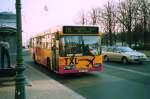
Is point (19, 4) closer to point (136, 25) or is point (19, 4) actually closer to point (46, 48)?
point (46, 48)

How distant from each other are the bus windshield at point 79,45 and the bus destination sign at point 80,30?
277 mm

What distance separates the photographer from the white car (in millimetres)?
28312

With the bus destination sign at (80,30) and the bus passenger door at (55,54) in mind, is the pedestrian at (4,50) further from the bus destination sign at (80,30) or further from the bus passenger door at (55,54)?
the bus destination sign at (80,30)

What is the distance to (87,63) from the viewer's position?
18.1m

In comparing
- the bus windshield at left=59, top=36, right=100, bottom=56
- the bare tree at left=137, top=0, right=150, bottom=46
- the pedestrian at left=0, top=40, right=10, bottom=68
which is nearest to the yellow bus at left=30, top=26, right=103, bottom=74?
the bus windshield at left=59, top=36, right=100, bottom=56

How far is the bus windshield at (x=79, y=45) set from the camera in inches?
695

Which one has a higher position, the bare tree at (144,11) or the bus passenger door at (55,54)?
the bare tree at (144,11)

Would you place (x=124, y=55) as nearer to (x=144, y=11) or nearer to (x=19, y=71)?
(x=19, y=71)

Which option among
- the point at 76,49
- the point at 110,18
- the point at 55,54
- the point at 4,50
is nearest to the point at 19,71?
the point at 76,49

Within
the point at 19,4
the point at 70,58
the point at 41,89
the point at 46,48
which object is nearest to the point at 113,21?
the point at 46,48

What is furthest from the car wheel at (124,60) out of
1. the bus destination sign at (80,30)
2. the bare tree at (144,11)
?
the bare tree at (144,11)

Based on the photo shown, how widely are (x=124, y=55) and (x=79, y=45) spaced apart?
11.8 metres

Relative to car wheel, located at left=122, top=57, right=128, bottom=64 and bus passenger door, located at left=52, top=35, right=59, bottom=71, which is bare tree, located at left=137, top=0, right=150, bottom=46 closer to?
car wheel, located at left=122, top=57, right=128, bottom=64

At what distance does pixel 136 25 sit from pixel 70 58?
43472mm
